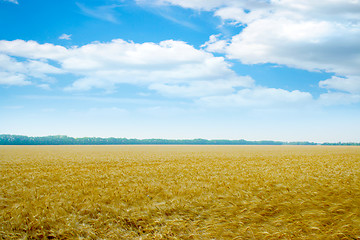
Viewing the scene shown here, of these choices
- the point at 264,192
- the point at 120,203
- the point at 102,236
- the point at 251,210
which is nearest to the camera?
the point at 102,236

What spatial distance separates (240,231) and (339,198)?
16.6 feet

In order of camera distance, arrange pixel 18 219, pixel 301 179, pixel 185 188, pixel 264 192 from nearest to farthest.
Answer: pixel 18 219 < pixel 264 192 < pixel 185 188 < pixel 301 179

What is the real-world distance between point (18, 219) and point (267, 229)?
6955 millimetres

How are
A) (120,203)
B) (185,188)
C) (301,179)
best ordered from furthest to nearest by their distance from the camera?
(301,179), (185,188), (120,203)

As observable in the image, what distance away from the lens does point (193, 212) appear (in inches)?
307

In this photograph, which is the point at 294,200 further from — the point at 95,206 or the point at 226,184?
the point at 95,206

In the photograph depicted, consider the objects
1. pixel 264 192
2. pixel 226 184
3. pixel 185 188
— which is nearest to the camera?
pixel 264 192

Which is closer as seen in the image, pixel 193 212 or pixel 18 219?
pixel 18 219

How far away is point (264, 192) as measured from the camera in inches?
393

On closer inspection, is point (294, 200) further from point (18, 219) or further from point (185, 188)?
point (18, 219)

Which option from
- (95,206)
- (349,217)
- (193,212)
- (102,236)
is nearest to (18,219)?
(95,206)

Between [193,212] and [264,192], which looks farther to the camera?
[264,192]

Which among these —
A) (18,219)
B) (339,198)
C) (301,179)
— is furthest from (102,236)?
(301,179)

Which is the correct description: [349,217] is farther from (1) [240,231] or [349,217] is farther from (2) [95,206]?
(2) [95,206]
